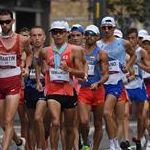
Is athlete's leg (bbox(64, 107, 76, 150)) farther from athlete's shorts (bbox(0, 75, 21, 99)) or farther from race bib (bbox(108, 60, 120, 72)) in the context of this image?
race bib (bbox(108, 60, 120, 72))

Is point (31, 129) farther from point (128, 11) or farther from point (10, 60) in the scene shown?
point (128, 11)

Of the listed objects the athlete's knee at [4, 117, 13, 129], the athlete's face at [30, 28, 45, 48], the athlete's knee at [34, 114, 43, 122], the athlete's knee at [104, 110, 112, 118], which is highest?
the athlete's face at [30, 28, 45, 48]

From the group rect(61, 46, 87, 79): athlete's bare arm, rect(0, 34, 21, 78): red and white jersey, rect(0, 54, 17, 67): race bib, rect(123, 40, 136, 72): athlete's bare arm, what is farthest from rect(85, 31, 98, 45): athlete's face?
rect(0, 54, 17, 67): race bib

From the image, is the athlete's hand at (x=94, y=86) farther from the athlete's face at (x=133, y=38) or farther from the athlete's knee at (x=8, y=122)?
the athlete's face at (x=133, y=38)

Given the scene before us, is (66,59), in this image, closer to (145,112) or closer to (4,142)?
(4,142)

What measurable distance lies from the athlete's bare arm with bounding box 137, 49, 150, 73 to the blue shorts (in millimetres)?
619

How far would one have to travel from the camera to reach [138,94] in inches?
615

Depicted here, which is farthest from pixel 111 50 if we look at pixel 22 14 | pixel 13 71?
pixel 22 14

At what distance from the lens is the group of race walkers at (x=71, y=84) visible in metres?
12.1

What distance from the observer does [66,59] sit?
12.3 meters

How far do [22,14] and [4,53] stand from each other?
64.9 ft

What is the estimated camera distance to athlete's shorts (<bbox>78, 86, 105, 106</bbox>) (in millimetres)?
13500

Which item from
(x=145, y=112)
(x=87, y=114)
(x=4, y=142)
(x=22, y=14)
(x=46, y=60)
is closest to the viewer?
(x=4, y=142)

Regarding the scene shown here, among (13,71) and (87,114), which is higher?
(13,71)
